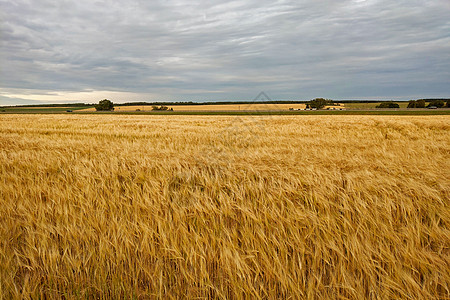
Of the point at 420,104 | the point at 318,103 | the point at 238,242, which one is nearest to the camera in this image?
the point at 238,242

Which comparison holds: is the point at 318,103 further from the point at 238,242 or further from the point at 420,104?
the point at 238,242

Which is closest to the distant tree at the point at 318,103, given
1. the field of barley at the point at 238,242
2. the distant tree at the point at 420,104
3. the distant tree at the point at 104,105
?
the distant tree at the point at 420,104

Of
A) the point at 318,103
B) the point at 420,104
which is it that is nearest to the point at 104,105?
the point at 318,103

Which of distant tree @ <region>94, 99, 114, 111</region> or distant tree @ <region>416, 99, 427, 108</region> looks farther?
distant tree @ <region>94, 99, 114, 111</region>

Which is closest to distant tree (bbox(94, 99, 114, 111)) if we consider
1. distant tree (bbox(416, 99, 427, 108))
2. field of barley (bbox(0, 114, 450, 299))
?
field of barley (bbox(0, 114, 450, 299))

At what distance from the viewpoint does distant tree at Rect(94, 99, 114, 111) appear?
96688 millimetres

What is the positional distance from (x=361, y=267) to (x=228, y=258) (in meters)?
0.86

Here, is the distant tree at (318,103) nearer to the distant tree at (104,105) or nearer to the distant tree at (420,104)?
the distant tree at (420,104)

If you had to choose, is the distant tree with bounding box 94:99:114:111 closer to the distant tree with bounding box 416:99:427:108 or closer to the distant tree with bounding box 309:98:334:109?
the distant tree with bounding box 309:98:334:109

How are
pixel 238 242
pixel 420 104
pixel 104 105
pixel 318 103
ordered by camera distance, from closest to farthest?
pixel 238 242
pixel 420 104
pixel 318 103
pixel 104 105

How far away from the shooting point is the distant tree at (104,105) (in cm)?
9669

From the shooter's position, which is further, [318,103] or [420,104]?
[318,103]

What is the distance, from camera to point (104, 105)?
3821 inches

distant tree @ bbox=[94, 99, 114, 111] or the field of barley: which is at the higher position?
distant tree @ bbox=[94, 99, 114, 111]
